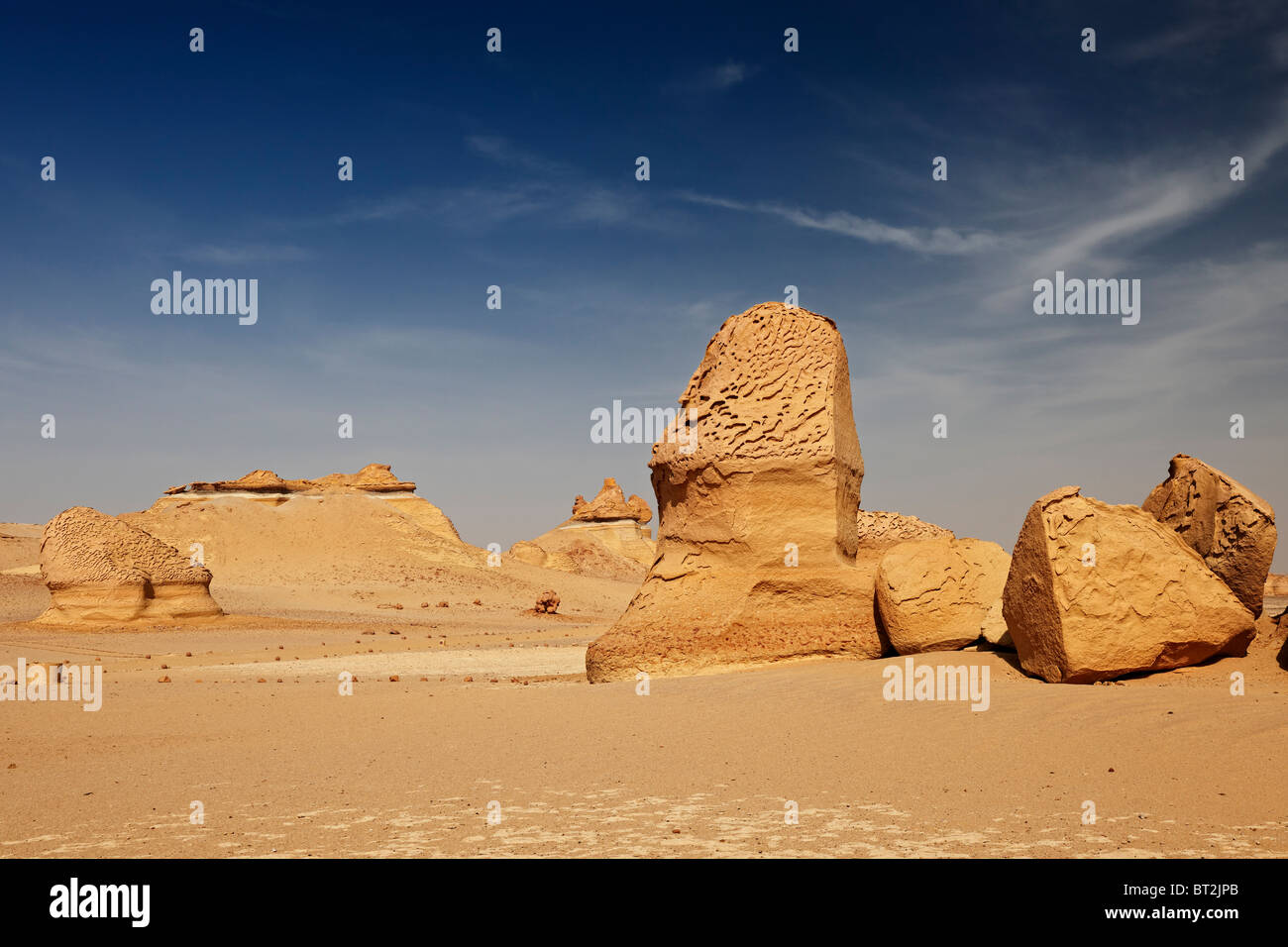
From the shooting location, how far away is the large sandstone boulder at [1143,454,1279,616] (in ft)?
24.5

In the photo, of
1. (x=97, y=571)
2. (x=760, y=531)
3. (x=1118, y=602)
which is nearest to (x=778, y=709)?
(x=1118, y=602)

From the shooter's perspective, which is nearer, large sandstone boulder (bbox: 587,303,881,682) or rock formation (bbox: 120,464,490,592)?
large sandstone boulder (bbox: 587,303,881,682)

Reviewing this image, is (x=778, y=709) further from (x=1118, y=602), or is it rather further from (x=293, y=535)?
(x=293, y=535)

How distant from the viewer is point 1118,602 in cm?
678

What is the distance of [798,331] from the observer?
10031 mm

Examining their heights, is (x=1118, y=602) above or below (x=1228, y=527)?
below

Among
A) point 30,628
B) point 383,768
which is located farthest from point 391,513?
point 383,768

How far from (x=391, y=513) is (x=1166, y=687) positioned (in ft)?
131

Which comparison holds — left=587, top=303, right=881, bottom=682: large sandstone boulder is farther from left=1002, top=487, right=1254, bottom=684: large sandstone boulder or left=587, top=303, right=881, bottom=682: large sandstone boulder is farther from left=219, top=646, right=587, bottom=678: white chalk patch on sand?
left=219, top=646, right=587, bottom=678: white chalk patch on sand

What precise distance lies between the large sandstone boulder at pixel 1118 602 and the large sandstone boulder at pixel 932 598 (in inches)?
63.6

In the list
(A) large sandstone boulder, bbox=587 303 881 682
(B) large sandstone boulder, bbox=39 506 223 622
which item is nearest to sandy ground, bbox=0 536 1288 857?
(A) large sandstone boulder, bbox=587 303 881 682

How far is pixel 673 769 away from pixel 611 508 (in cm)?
5906

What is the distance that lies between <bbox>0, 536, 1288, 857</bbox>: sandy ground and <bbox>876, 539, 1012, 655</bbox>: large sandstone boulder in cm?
42

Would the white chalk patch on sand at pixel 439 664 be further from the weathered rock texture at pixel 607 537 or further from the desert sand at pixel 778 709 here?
the weathered rock texture at pixel 607 537
